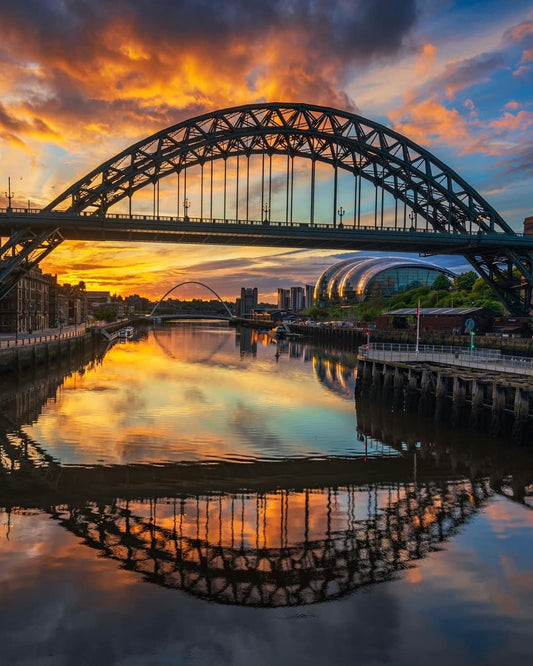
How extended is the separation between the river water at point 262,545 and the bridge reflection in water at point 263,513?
72 millimetres

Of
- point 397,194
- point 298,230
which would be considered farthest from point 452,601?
point 397,194

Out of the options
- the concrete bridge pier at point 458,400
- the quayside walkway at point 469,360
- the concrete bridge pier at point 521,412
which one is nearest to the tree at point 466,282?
the quayside walkway at point 469,360

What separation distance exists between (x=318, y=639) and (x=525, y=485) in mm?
12907

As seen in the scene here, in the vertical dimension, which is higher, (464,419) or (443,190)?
(443,190)

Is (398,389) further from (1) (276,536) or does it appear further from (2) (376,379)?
(1) (276,536)

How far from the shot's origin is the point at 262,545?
15.2 metres

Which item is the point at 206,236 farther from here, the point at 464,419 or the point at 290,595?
the point at 290,595

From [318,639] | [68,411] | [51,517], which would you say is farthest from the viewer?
[68,411]

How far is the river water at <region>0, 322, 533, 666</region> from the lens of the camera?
10.9 metres

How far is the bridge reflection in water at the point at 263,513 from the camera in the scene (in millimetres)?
13492

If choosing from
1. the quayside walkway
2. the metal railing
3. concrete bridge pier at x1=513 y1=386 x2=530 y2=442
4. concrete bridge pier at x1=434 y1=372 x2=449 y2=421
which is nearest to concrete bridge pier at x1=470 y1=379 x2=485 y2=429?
concrete bridge pier at x1=513 y1=386 x2=530 y2=442

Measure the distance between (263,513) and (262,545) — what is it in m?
2.51

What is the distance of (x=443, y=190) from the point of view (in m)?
71.9

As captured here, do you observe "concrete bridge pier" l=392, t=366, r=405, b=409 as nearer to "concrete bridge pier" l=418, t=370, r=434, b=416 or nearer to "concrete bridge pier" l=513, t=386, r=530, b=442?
"concrete bridge pier" l=418, t=370, r=434, b=416
